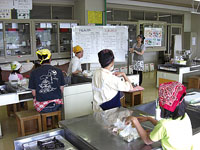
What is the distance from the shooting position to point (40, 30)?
6.15 metres

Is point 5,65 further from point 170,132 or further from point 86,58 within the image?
point 170,132

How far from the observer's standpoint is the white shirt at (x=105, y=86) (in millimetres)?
2115

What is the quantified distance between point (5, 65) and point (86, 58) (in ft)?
7.01

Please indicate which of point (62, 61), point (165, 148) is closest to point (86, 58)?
point (62, 61)

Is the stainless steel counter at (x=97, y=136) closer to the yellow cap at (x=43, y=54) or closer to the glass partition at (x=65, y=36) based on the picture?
the yellow cap at (x=43, y=54)

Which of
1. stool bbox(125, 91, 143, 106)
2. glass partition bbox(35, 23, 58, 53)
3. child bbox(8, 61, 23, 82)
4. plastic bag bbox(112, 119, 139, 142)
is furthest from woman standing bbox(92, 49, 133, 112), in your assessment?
glass partition bbox(35, 23, 58, 53)

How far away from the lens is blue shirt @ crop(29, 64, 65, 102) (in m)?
2.78

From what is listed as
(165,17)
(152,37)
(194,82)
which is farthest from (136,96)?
(165,17)

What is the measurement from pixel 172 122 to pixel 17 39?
5461 mm

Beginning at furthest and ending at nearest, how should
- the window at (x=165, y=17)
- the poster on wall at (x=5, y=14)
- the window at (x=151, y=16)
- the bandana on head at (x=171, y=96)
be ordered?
the window at (x=165, y=17), the window at (x=151, y=16), the poster on wall at (x=5, y=14), the bandana on head at (x=171, y=96)

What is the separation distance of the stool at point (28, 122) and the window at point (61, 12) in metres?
4.13

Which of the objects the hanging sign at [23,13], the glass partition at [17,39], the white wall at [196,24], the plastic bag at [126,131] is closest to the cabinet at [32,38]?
the glass partition at [17,39]

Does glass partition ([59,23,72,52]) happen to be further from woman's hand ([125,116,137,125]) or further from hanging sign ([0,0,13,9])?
woman's hand ([125,116,137,125])

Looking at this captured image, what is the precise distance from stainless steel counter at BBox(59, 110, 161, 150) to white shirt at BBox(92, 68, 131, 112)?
39 cm
